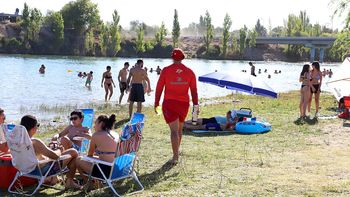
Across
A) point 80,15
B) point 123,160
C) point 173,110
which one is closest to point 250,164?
point 173,110

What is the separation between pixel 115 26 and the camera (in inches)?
3804

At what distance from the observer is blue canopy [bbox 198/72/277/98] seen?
11156mm

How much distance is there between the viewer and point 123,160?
607 cm

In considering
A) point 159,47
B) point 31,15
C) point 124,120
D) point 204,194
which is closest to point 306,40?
point 159,47

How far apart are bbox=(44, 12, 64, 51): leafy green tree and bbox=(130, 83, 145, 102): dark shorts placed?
8223 cm

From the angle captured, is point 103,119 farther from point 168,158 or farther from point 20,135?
point 168,158

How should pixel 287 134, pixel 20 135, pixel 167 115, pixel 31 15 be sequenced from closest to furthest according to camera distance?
pixel 20 135, pixel 167 115, pixel 287 134, pixel 31 15

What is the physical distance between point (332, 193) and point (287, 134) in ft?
15.5

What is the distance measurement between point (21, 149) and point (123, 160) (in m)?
1.23

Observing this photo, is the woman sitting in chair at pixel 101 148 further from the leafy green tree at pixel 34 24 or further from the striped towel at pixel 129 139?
the leafy green tree at pixel 34 24

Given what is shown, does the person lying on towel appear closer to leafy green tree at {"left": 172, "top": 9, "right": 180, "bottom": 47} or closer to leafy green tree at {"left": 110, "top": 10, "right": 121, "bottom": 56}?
leafy green tree at {"left": 110, "top": 10, "right": 121, "bottom": 56}

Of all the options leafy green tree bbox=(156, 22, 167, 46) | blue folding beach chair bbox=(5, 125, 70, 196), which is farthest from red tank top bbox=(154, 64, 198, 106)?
leafy green tree bbox=(156, 22, 167, 46)

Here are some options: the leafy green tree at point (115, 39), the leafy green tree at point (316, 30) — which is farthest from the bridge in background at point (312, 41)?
the leafy green tree at point (115, 39)

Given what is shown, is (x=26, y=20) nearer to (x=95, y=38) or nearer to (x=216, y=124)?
(x=95, y=38)
